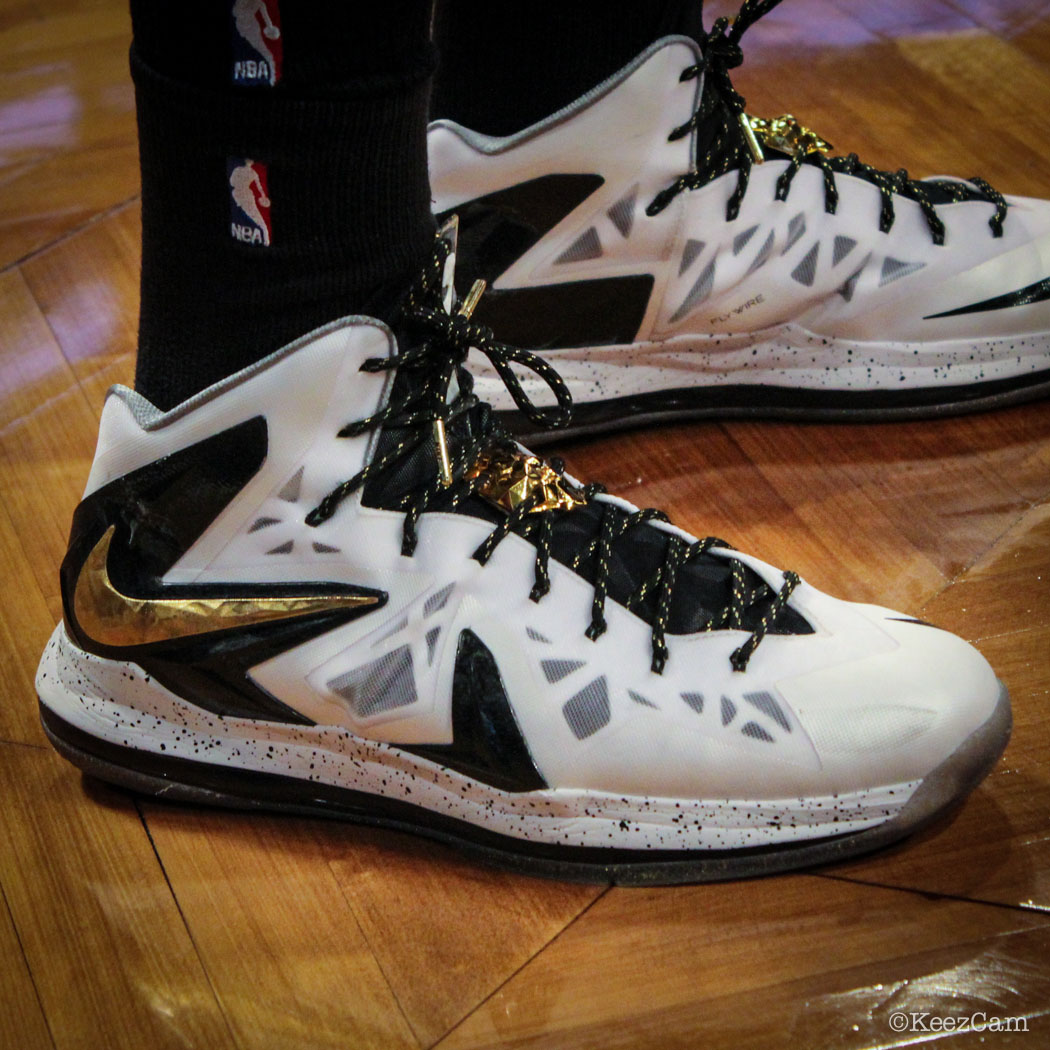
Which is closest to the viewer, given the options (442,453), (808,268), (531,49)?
(442,453)

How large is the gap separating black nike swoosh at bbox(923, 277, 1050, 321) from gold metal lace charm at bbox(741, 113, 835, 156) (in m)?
0.16

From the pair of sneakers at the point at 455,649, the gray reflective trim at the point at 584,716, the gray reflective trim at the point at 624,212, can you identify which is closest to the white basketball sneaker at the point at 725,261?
the gray reflective trim at the point at 624,212

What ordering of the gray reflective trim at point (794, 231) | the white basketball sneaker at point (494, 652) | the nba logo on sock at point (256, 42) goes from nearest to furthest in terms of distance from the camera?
the nba logo on sock at point (256, 42), the white basketball sneaker at point (494, 652), the gray reflective trim at point (794, 231)

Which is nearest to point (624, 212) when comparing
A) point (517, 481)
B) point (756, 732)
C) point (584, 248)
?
point (584, 248)

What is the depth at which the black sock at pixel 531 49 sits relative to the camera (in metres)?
0.69

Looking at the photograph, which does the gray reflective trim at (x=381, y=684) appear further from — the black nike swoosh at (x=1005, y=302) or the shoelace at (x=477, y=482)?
the black nike swoosh at (x=1005, y=302)

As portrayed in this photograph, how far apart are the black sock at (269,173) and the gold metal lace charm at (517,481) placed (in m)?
0.10

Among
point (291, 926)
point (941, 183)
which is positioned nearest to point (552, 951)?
point (291, 926)

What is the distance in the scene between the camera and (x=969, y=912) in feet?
1.79

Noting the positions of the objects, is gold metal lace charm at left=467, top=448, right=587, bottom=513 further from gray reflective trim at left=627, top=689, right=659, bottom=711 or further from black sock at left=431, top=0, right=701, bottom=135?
black sock at left=431, top=0, right=701, bottom=135

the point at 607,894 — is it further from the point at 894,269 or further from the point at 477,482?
the point at 894,269

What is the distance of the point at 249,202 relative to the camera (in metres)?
0.48

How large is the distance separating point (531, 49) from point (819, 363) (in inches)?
12.7

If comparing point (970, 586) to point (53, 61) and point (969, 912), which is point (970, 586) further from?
point (53, 61)
